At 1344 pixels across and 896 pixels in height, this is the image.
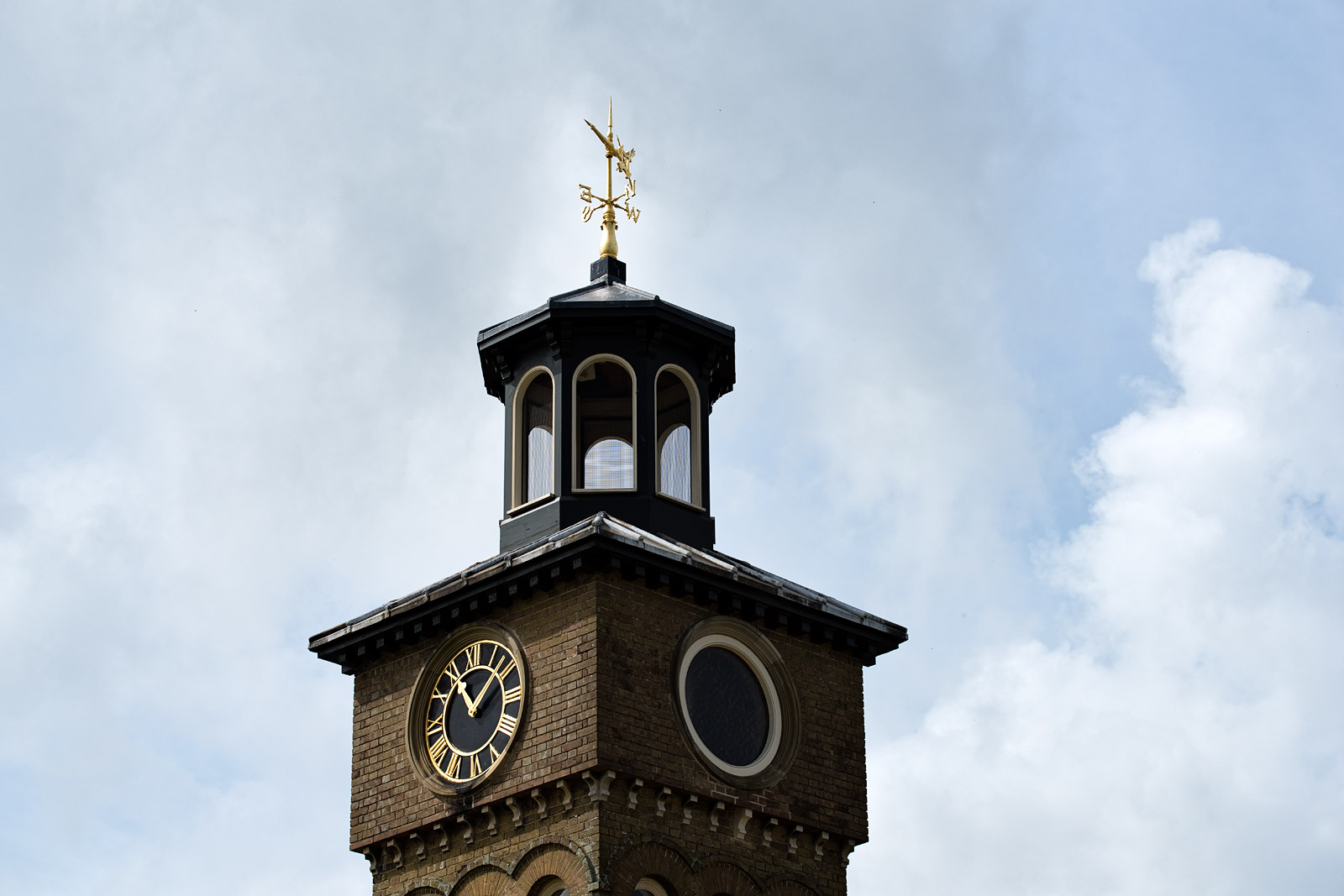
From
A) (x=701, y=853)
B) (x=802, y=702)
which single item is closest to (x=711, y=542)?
(x=802, y=702)

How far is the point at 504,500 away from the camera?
44562 millimetres

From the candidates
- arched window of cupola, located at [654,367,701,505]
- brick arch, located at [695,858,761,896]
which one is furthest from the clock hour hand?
arched window of cupola, located at [654,367,701,505]

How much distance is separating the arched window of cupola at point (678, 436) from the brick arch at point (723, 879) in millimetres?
6858

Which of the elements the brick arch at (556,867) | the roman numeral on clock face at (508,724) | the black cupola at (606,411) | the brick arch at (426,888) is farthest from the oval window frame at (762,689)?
the brick arch at (426,888)

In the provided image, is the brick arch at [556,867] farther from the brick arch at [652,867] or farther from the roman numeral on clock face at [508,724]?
the roman numeral on clock face at [508,724]

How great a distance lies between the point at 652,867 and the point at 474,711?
4.23m

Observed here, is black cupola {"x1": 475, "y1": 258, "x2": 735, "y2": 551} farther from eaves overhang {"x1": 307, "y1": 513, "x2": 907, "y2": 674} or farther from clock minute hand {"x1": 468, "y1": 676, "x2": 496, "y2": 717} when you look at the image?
clock minute hand {"x1": 468, "y1": 676, "x2": 496, "y2": 717}

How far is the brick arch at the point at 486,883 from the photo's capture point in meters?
39.8

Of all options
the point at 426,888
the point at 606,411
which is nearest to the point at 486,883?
the point at 426,888

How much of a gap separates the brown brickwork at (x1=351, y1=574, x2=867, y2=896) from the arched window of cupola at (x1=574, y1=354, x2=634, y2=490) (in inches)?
134

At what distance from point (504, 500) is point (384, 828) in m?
6.36

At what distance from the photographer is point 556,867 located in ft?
128

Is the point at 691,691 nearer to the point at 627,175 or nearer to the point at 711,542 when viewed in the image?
the point at 711,542

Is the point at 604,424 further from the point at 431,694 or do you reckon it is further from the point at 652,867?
the point at 652,867
